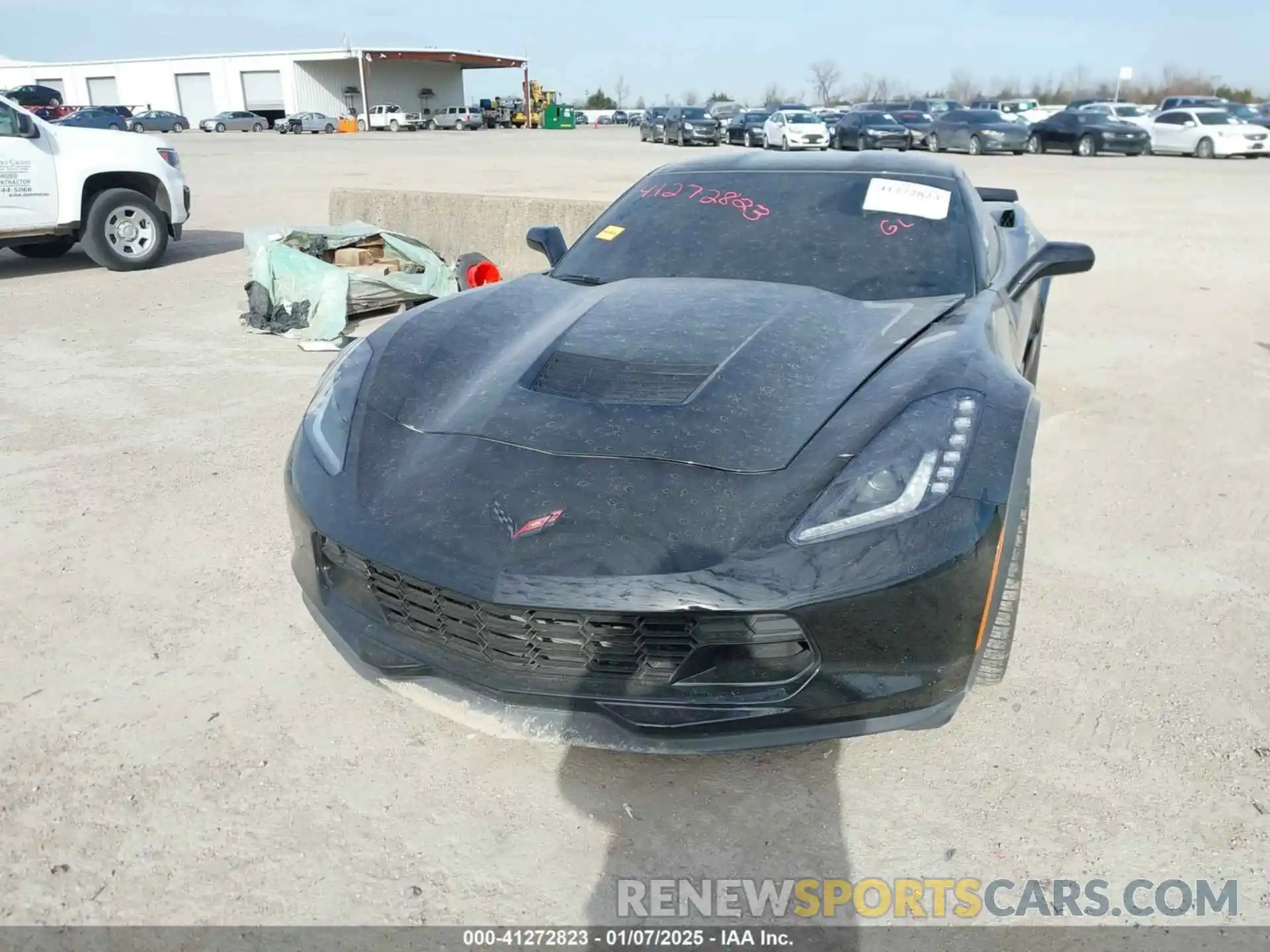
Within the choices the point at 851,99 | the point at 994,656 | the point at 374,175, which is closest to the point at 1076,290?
the point at 994,656

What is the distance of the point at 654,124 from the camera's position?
38.3 metres

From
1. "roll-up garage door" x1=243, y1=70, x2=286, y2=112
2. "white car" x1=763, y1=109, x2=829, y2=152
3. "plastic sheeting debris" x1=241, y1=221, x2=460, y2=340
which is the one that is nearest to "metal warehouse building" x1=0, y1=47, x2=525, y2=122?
"roll-up garage door" x1=243, y1=70, x2=286, y2=112

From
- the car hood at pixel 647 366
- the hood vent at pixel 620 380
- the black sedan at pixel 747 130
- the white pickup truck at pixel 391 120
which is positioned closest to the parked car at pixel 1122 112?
the black sedan at pixel 747 130

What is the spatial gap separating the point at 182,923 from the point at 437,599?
2.69 ft

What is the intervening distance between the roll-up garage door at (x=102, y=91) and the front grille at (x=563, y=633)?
86.1 m

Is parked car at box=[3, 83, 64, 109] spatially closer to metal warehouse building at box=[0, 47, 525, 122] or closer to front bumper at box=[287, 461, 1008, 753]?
metal warehouse building at box=[0, 47, 525, 122]

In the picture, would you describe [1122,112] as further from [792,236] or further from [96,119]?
[96,119]

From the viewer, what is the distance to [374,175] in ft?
64.8

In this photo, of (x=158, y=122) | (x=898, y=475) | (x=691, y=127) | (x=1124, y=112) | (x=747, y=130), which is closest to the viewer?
(x=898, y=475)

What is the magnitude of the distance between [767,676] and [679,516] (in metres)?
0.39

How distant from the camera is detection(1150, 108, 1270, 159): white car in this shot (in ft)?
82.6

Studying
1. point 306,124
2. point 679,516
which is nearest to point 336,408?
point 679,516

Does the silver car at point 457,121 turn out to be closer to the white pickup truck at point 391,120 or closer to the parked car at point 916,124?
the white pickup truck at point 391,120

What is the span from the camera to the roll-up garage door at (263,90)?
226ft
